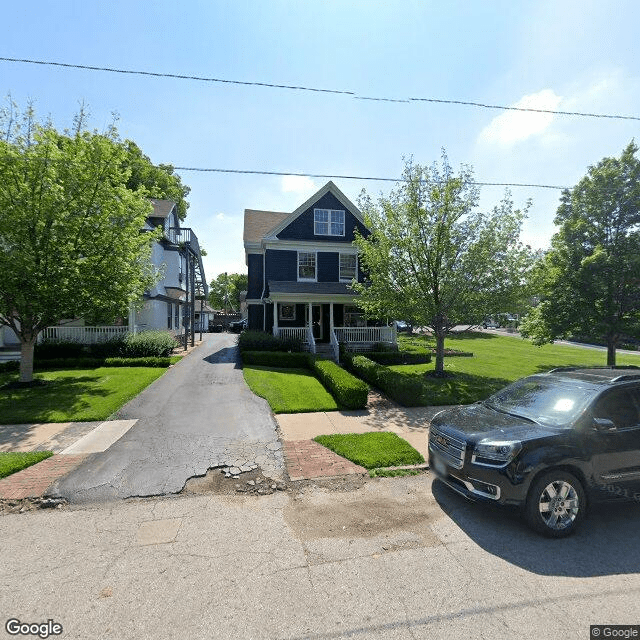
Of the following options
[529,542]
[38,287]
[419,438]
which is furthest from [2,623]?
[38,287]

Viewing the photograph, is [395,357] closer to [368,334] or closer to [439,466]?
[368,334]

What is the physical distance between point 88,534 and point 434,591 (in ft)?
12.7

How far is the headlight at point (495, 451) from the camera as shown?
4062mm

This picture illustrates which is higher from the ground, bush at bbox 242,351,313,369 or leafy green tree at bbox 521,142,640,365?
leafy green tree at bbox 521,142,640,365

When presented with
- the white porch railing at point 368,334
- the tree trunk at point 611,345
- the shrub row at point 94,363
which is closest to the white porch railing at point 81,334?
the shrub row at point 94,363

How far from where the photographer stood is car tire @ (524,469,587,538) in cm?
390

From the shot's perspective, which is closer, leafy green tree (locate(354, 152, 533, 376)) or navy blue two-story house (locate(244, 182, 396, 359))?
leafy green tree (locate(354, 152, 533, 376))

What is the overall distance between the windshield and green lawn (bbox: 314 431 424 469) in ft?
5.69

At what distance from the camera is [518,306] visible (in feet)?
42.4

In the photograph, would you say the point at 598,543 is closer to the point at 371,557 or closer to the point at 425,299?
the point at 371,557

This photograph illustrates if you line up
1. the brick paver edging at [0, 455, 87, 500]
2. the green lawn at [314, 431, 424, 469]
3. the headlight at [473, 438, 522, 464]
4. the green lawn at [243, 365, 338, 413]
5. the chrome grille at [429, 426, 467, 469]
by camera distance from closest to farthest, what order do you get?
the headlight at [473, 438, 522, 464]
the chrome grille at [429, 426, 467, 469]
the brick paver edging at [0, 455, 87, 500]
the green lawn at [314, 431, 424, 469]
the green lawn at [243, 365, 338, 413]

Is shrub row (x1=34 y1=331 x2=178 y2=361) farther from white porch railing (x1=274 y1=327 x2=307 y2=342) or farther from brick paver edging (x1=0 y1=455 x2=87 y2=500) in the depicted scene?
brick paver edging (x1=0 y1=455 x2=87 y2=500)

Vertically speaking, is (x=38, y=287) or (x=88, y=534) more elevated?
(x=38, y=287)

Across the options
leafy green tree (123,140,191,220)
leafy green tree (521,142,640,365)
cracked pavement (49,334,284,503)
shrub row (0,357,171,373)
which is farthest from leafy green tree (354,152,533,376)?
leafy green tree (123,140,191,220)
